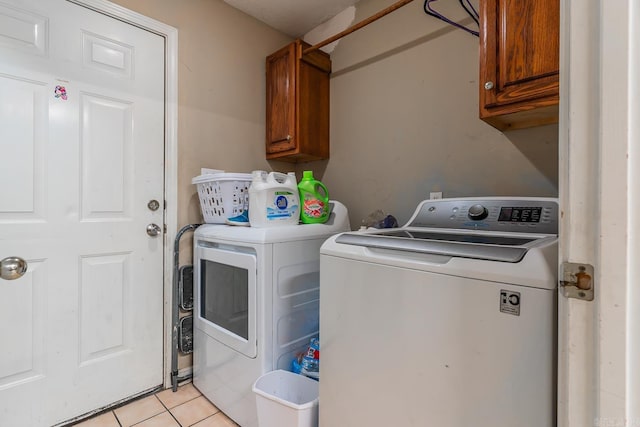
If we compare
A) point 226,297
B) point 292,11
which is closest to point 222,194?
point 226,297

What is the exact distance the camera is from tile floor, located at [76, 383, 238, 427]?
5.02ft

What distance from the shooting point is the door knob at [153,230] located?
1.77 metres

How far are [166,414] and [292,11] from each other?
2611mm

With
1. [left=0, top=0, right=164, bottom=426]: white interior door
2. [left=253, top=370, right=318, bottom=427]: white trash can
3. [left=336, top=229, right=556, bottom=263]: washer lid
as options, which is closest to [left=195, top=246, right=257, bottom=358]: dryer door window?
[left=253, top=370, right=318, bottom=427]: white trash can

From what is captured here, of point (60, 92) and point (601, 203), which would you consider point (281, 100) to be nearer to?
point (60, 92)

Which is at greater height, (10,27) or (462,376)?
(10,27)

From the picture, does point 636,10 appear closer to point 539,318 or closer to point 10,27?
point 539,318

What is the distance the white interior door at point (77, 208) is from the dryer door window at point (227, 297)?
275 mm

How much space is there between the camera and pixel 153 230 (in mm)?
1778

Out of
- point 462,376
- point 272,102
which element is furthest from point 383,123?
point 462,376

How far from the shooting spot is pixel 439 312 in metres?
0.82

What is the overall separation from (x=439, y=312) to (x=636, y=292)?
419 millimetres

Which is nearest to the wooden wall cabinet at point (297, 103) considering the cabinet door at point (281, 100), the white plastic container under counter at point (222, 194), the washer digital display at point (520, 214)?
the cabinet door at point (281, 100)

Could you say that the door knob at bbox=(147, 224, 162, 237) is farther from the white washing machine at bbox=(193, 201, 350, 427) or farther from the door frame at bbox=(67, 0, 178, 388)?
the white washing machine at bbox=(193, 201, 350, 427)
